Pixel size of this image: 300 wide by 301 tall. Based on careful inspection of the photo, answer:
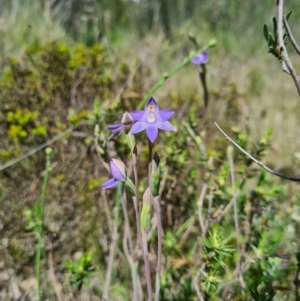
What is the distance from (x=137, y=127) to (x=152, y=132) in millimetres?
51

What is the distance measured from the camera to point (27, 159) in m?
2.50

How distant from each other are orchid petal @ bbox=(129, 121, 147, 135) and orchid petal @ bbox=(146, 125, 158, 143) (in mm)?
18

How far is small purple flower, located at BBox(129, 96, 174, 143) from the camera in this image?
1.11 m

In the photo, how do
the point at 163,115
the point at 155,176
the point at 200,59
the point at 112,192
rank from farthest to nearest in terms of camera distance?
the point at 112,192, the point at 200,59, the point at 163,115, the point at 155,176

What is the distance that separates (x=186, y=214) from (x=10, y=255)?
30.0 inches

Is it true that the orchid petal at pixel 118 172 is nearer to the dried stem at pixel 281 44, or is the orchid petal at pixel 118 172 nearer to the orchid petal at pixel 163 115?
the orchid petal at pixel 163 115

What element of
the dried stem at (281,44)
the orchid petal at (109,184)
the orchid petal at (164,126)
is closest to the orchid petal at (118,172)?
the orchid petal at (109,184)

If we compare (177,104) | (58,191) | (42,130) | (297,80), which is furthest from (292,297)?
(177,104)

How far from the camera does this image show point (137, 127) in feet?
3.68

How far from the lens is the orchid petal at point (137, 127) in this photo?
1110 mm

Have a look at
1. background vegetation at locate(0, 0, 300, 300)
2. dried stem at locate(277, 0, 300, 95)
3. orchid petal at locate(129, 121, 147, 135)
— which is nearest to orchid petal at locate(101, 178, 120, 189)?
orchid petal at locate(129, 121, 147, 135)

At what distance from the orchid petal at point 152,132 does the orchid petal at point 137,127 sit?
0.02 m

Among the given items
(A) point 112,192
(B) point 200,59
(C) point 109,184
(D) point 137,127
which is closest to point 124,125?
(D) point 137,127

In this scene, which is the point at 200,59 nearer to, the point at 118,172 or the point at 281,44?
the point at 281,44
